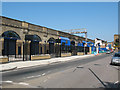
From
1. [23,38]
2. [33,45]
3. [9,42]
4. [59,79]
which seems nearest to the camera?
[59,79]

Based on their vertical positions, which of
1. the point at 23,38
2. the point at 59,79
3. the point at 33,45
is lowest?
the point at 59,79

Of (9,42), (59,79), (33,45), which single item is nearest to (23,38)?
(9,42)

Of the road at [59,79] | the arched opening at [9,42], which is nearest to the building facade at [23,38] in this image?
the arched opening at [9,42]

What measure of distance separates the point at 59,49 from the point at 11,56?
1500 centimetres

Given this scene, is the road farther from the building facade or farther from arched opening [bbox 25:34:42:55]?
arched opening [bbox 25:34:42:55]

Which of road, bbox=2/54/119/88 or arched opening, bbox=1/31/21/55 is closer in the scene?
road, bbox=2/54/119/88

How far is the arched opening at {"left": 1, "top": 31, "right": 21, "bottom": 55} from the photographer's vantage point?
20212 millimetres

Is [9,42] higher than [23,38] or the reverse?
the reverse

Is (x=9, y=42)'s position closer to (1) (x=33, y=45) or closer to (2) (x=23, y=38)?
(1) (x=33, y=45)

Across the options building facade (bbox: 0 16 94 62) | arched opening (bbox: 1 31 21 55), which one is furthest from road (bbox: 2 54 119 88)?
building facade (bbox: 0 16 94 62)

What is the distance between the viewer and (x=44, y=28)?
126 ft

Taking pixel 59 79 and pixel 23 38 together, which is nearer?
pixel 59 79

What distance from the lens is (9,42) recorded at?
2573 centimetres

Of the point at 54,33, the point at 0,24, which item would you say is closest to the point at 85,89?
the point at 0,24
